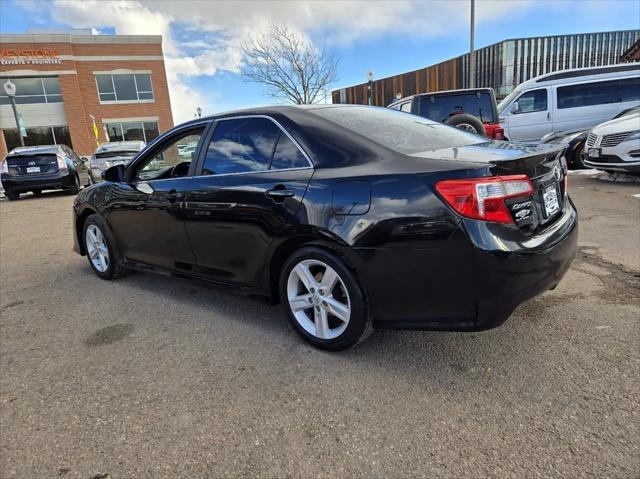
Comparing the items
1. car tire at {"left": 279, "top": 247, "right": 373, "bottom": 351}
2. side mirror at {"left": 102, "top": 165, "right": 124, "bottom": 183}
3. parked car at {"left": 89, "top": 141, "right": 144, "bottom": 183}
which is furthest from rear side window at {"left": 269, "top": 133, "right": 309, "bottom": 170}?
parked car at {"left": 89, "top": 141, "right": 144, "bottom": 183}

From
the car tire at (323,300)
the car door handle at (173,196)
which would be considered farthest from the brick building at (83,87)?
the car tire at (323,300)

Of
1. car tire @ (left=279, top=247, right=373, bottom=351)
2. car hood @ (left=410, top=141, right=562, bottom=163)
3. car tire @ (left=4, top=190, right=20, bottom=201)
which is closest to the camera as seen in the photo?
car hood @ (left=410, top=141, right=562, bottom=163)

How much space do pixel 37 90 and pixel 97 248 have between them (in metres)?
36.5

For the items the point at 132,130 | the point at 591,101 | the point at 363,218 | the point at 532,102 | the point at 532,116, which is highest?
the point at 132,130

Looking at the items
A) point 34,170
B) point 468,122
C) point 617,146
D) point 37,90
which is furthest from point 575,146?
point 37,90

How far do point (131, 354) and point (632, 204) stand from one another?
6970mm

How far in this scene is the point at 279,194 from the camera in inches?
111

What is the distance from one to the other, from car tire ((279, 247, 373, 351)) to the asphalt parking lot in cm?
14

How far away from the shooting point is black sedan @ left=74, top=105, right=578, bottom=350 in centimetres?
224

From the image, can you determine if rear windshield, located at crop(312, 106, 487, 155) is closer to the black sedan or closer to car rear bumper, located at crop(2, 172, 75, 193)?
the black sedan

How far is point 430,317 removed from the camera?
2404 millimetres

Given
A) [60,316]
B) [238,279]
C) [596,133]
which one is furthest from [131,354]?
[596,133]

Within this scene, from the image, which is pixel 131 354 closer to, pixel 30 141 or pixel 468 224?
pixel 468 224

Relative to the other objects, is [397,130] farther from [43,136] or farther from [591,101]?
[43,136]
